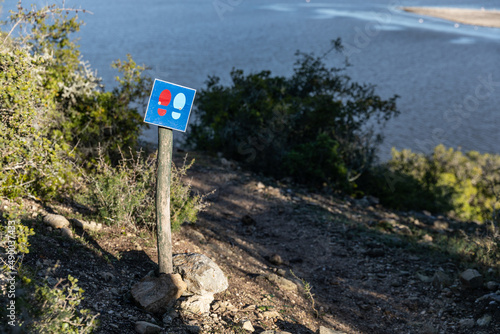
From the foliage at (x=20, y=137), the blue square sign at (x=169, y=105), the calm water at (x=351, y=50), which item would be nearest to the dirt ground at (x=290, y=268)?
the foliage at (x=20, y=137)

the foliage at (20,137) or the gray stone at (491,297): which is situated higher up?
the foliage at (20,137)

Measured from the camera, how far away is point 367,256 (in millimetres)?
7211

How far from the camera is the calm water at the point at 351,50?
2422cm

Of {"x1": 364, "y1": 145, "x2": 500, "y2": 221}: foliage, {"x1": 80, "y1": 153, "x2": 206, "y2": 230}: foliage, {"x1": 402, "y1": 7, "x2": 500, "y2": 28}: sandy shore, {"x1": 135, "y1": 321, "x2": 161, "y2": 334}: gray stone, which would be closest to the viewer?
{"x1": 135, "y1": 321, "x2": 161, "y2": 334}: gray stone

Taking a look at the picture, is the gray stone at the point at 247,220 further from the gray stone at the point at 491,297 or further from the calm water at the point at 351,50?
the calm water at the point at 351,50

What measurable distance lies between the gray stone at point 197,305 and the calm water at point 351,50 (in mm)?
11834

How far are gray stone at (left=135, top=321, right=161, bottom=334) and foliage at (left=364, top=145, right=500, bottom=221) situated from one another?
25.8ft

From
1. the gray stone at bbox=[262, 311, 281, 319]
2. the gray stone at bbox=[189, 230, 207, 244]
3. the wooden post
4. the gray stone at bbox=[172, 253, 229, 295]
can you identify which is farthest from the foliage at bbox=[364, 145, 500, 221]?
the wooden post

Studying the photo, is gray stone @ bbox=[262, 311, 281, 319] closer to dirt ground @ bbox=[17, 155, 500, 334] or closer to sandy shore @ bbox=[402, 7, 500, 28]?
dirt ground @ bbox=[17, 155, 500, 334]

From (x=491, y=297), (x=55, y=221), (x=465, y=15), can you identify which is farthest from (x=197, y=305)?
(x=465, y=15)

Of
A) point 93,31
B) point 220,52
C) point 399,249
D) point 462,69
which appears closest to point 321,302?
point 399,249

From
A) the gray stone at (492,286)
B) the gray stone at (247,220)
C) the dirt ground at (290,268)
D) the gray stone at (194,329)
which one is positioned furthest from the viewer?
the gray stone at (247,220)

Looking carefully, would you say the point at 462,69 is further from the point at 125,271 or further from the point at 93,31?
the point at 125,271

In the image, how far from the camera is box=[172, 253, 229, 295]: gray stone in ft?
15.4
